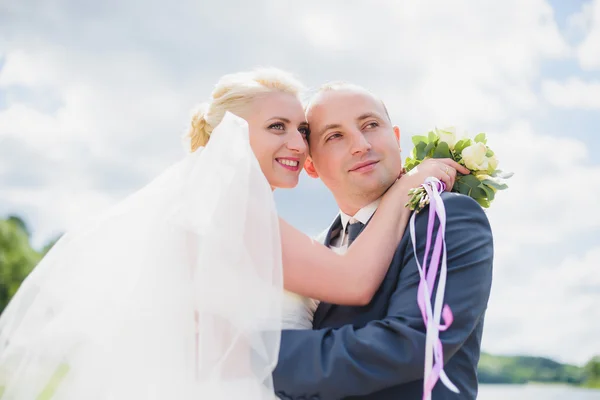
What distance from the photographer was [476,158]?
404 cm

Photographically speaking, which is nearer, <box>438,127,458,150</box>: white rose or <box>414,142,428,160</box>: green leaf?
<box>438,127,458,150</box>: white rose

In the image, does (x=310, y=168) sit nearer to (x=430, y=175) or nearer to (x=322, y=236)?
Result: (x=322, y=236)

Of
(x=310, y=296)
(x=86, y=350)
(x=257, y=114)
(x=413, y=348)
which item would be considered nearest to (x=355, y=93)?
(x=257, y=114)

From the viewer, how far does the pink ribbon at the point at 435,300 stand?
2.94 meters

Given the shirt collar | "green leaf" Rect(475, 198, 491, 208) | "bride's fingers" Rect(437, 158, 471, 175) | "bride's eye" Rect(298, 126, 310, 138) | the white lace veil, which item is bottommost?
the white lace veil

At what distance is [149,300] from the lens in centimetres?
317

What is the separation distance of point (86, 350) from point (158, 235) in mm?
658

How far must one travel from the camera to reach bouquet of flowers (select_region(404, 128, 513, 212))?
4016 mm

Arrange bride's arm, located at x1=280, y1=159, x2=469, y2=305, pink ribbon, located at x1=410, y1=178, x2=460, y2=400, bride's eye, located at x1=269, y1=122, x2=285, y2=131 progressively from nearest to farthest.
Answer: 1. pink ribbon, located at x1=410, y1=178, x2=460, y2=400
2. bride's arm, located at x1=280, y1=159, x2=469, y2=305
3. bride's eye, located at x1=269, y1=122, x2=285, y2=131

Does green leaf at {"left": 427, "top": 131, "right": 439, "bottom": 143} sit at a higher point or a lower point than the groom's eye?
higher

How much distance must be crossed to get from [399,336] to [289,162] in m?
1.63

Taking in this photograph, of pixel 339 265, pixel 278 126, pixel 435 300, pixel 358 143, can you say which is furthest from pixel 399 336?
pixel 278 126

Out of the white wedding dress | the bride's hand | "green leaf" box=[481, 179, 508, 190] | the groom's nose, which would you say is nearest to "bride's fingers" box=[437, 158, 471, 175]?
the bride's hand

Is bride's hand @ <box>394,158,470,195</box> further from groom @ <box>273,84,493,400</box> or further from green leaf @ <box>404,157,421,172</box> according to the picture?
green leaf @ <box>404,157,421,172</box>
